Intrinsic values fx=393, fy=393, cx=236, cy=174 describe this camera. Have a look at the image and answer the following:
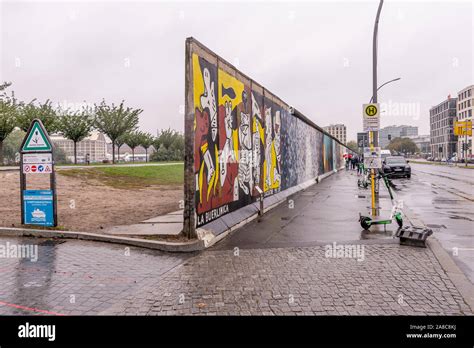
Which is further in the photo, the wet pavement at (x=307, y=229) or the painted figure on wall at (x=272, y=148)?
the painted figure on wall at (x=272, y=148)

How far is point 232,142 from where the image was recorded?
36.2 ft

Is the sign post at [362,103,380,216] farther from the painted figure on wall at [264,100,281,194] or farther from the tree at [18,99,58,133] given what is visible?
the tree at [18,99,58,133]

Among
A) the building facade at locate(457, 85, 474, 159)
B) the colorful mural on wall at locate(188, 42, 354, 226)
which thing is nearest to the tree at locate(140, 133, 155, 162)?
the colorful mural on wall at locate(188, 42, 354, 226)

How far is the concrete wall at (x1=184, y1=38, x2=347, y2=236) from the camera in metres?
8.10

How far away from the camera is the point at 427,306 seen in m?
4.57

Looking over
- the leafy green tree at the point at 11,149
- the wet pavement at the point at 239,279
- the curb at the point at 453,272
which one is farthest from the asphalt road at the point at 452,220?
the leafy green tree at the point at 11,149

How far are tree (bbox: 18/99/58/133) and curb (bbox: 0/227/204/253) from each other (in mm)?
35060

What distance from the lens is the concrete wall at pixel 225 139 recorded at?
8.10 m

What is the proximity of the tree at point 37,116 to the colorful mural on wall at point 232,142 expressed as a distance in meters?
31.9

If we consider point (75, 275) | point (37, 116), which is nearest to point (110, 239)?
point (75, 275)

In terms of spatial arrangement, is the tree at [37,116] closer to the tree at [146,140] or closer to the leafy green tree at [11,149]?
the tree at [146,140]
